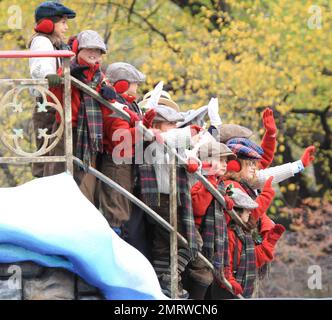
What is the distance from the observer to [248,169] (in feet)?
35.2

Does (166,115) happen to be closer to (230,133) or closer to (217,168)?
(217,168)

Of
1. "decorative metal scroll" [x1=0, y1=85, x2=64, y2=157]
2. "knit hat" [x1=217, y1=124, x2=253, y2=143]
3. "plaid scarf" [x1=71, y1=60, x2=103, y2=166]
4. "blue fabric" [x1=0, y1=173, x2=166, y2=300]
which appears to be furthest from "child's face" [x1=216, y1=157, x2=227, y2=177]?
"decorative metal scroll" [x1=0, y1=85, x2=64, y2=157]

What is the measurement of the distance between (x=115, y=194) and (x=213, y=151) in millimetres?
873

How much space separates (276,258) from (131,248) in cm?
1056

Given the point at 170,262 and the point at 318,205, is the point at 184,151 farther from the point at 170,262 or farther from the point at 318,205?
the point at 318,205

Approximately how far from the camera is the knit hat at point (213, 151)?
33.9 ft

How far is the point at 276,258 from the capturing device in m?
19.8

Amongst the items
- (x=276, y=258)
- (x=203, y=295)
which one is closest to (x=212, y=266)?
(x=203, y=295)

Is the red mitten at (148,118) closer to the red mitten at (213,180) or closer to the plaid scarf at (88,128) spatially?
the plaid scarf at (88,128)

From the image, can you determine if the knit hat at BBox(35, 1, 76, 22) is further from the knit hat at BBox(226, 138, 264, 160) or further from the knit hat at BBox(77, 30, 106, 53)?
the knit hat at BBox(226, 138, 264, 160)

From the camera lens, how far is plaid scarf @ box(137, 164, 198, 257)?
388 inches

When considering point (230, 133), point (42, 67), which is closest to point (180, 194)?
point (230, 133)

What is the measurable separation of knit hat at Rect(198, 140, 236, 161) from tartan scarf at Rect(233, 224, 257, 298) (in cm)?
54

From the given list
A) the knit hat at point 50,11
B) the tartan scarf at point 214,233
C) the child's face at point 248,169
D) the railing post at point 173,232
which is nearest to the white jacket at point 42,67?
the knit hat at point 50,11
